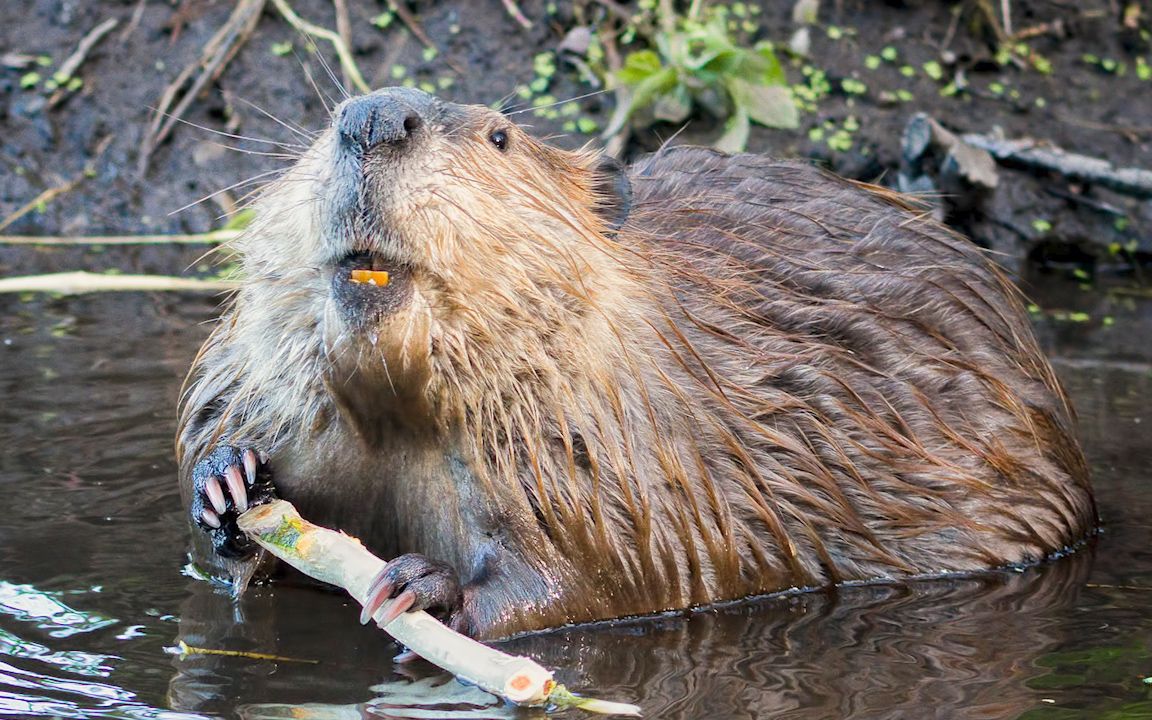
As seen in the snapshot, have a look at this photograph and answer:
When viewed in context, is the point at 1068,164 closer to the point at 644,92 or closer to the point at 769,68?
the point at 769,68

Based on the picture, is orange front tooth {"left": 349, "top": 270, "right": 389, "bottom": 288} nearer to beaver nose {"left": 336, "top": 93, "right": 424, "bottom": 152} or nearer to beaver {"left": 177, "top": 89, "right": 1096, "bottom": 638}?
beaver {"left": 177, "top": 89, "right": 1096, "bottom": 638}

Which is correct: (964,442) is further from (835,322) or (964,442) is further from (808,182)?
(808,182)

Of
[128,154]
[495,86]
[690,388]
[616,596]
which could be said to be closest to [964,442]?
[690,388]

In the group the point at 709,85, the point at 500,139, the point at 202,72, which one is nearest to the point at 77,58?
the point at 202,72

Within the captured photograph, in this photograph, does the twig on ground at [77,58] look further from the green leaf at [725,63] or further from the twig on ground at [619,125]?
the green leaf at [725,63]

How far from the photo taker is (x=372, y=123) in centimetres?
280

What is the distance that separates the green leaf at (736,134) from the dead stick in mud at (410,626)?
134 inches

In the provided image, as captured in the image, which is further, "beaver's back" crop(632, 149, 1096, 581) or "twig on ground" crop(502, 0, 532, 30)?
"twig on ground" crop(502, 0, 532, 30)

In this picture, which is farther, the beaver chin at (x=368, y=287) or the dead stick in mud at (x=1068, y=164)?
the dead stick in mud at (x=1068, y=164)

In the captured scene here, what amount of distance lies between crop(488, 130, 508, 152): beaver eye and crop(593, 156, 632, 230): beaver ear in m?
0.33

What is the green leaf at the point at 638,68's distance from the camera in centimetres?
657

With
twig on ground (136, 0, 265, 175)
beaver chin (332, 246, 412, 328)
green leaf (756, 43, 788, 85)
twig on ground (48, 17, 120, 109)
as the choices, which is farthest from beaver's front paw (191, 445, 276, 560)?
A: twig on ground (48, 17, 120, 109)

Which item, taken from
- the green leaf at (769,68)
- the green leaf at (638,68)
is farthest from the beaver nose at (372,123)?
the green leaf at (769,68)

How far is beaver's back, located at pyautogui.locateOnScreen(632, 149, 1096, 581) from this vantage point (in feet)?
12.1
